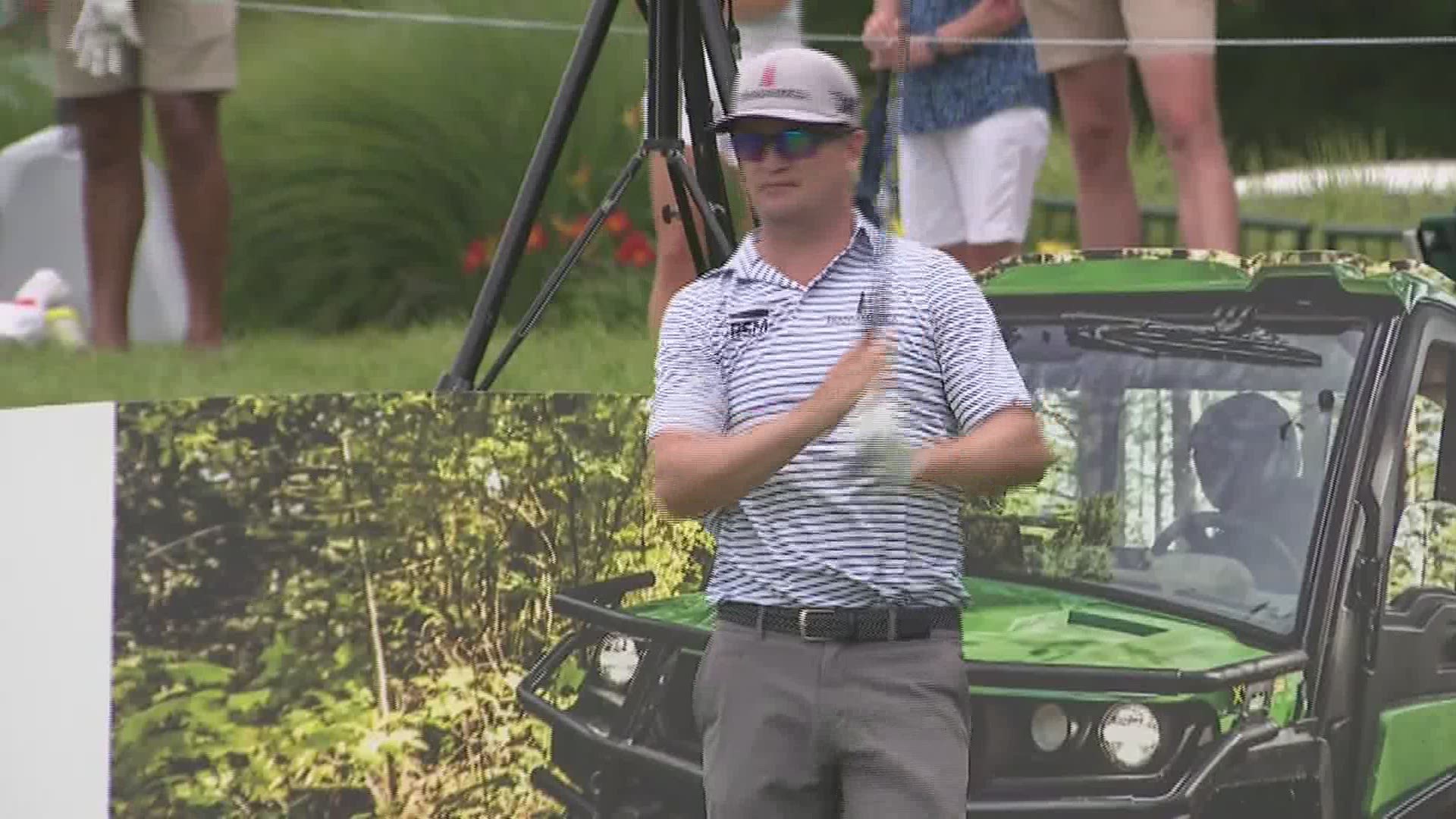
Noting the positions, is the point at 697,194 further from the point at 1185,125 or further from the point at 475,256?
the point at 1185,125

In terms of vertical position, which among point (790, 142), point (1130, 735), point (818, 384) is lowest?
point (1130, 735)

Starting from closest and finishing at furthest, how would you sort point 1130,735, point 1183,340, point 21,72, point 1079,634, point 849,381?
point 849,381, point 1130,735, point 1079,634, point 1183,340, point 21,72

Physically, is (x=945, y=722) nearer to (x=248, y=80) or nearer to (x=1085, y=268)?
(x=1085, y=268)

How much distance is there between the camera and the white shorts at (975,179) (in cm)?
455

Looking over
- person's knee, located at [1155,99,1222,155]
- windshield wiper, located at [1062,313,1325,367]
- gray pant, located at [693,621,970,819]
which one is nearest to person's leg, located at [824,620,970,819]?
gray pant, located at [693,621,970,819]

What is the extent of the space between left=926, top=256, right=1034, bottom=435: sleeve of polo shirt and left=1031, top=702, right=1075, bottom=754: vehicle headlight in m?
1.15

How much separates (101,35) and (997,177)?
152 centimetres

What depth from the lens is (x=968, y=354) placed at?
9.82 ft

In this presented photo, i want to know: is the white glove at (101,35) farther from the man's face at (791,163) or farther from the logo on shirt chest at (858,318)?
the logo on shirt chest at (858,318)

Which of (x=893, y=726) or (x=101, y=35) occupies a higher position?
(x=101, y=35)

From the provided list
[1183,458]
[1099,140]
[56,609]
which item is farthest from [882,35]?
[56,609]

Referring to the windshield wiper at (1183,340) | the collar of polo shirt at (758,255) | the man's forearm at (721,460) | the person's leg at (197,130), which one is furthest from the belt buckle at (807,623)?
the person's leg at (197,130)

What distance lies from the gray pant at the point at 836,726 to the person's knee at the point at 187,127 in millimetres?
1872

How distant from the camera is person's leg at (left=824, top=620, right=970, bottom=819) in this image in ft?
9.62
